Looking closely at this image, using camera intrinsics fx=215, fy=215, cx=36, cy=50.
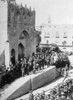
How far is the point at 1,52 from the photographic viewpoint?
824 inches

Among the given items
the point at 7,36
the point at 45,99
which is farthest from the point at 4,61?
the point at 45,99

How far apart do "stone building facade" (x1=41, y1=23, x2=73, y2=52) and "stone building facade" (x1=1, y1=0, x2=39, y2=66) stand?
597 inches

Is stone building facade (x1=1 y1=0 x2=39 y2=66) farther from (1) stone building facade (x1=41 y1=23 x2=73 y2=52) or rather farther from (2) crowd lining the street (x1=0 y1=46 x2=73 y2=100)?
(1) stone building facade (x1=41 y1=23 x2=73 y2=52)

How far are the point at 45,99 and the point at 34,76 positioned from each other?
5568 mm

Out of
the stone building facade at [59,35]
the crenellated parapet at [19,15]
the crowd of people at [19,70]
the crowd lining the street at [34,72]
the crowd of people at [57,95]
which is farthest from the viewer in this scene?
the stone building facade at [59,35]

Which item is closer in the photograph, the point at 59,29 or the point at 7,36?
the point at 7,36

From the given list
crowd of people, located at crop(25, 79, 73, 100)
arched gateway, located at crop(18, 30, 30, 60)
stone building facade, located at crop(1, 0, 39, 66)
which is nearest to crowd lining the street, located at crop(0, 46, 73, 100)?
crowd of people, located at crop(25, 79, 73, 100)

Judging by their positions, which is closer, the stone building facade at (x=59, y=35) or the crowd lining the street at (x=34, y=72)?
the crowd lining the street at (x=34, y=72)

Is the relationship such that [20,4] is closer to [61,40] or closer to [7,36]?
[7,36]

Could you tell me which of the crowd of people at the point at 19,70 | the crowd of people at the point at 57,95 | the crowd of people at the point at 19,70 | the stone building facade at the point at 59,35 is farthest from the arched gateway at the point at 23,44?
the stone building facade at the point at 59,35

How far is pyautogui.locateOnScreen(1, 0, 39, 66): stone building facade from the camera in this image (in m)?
21.5

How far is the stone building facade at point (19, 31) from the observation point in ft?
70.6

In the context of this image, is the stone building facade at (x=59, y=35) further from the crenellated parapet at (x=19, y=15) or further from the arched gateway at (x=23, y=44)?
the arched gateway at (x=23, y=44)

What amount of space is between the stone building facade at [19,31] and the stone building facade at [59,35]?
1516 cm
